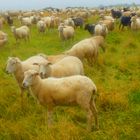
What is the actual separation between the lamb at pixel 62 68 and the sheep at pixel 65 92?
1.27m

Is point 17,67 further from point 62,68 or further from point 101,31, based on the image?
point 101,31

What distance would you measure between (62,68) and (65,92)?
234cm

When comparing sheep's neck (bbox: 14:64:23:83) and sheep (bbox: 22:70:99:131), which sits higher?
sheep (bbox: 22:70:99:131)

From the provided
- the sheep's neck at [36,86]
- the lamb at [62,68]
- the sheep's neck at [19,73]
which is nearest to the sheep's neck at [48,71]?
the lamb at [62,68]

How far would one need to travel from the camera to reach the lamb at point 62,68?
9.34 metres

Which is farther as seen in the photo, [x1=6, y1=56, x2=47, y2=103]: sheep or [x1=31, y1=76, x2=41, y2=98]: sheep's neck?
[x1=6, y1=56, x2=47, y2=103]: sheep

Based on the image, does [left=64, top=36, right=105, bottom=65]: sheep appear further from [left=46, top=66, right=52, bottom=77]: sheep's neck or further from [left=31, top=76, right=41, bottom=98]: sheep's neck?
[left=31, top=76, right=41, bottom=98]: sheep's neck

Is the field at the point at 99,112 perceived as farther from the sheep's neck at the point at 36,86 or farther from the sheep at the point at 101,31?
the sheep at the point at 101,31

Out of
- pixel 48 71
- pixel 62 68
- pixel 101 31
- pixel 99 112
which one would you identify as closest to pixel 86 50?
pixel 62 68

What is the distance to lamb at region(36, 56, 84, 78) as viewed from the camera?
9.34m

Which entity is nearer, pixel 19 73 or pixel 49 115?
pixel 49 115

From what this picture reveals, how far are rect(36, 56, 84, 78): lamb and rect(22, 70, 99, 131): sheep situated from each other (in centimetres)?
127

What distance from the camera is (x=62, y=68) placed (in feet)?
32.0

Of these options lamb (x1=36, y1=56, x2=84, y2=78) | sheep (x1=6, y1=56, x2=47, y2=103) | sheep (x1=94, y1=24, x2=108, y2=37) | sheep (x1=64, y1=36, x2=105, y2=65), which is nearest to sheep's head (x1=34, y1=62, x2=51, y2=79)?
lamb (x1=36, y1=56, x2=84, y2=78)
